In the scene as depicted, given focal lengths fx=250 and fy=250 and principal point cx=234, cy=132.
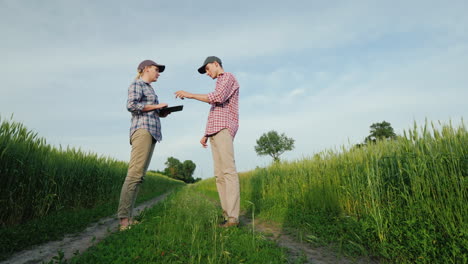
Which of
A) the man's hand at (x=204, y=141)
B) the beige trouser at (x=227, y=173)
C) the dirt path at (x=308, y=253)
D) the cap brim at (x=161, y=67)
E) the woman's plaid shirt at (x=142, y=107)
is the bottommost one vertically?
the dirt path at (x=308, y=253)

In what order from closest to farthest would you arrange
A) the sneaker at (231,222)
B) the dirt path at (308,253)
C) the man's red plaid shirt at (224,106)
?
the dirt path at (308,253)
the sneaker at (231,222)
the man's red plaid shirt at (224,106)

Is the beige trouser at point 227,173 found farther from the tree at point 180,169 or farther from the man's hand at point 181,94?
the tree at point 180,169

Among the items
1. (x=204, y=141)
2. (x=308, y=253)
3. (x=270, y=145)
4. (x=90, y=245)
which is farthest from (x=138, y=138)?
(x=270, y=145)

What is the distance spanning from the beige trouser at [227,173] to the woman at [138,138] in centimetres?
102

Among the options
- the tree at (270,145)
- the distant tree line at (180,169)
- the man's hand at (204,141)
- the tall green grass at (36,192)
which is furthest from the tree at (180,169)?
the man's hand at (204,141)

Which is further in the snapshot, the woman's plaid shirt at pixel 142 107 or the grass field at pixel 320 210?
the woman's plaid shirt at pixel 142 107

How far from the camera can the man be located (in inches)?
154

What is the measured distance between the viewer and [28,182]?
4910 millimetres

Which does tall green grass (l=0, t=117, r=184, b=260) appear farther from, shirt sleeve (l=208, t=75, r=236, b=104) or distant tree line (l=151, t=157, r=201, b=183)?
distant tree line (l=151, t=157, r=201, b=183)

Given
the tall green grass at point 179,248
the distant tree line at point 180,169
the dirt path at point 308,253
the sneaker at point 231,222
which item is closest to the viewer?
the tall green grass at point 179,248

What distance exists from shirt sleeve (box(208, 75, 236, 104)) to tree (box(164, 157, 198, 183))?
93.3 m

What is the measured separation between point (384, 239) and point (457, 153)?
4.21ft

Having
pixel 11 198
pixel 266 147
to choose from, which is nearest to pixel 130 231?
pixel 11 198

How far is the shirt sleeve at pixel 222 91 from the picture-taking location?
3.99 meters
